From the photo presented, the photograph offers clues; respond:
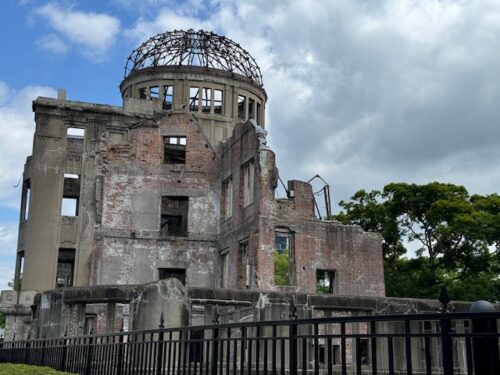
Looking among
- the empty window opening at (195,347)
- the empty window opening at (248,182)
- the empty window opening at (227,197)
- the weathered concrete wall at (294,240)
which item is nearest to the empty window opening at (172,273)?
the empty window opening at (227,197)

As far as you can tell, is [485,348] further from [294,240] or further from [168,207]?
[168,207]

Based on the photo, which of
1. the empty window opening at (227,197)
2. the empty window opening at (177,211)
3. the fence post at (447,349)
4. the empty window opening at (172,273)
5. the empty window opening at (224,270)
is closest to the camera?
the fence post at (447,349)

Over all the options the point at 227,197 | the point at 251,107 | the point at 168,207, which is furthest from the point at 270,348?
the point at 251,107

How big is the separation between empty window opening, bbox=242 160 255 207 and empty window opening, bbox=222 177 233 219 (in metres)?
1.91

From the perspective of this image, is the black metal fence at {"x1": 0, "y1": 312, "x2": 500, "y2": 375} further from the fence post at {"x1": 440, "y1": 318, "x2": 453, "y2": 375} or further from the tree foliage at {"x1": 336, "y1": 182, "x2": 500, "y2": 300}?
the tree foliage at {"x1": 336, "y1": 182, "x2": 500, "y2": 300}

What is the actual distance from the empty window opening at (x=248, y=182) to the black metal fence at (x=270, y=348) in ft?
22.2

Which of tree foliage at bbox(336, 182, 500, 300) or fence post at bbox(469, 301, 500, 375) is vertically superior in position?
tree foliage at bbox(336, 182, 500, 300)

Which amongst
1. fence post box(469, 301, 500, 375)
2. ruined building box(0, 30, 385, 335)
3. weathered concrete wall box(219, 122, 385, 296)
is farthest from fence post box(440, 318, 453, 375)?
weathered concrete wall box(219, 122, 385, 296)

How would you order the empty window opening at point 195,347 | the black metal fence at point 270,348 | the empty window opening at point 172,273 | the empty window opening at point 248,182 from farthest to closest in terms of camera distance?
1. the empty window opening at point 172,273
2. the empty window opening at point 248,182
3. the empty window opening at point 195,347
4. the black metal fence at point 270,348

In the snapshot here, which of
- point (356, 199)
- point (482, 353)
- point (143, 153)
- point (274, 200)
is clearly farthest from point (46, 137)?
point (482, 353)

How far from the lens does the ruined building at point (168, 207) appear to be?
981 inches

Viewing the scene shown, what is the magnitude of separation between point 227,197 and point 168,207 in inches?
215

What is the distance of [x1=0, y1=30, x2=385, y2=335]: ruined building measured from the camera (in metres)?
24.9

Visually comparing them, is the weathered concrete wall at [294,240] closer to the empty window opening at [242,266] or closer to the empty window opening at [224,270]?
the empty window opening at [242,266]
